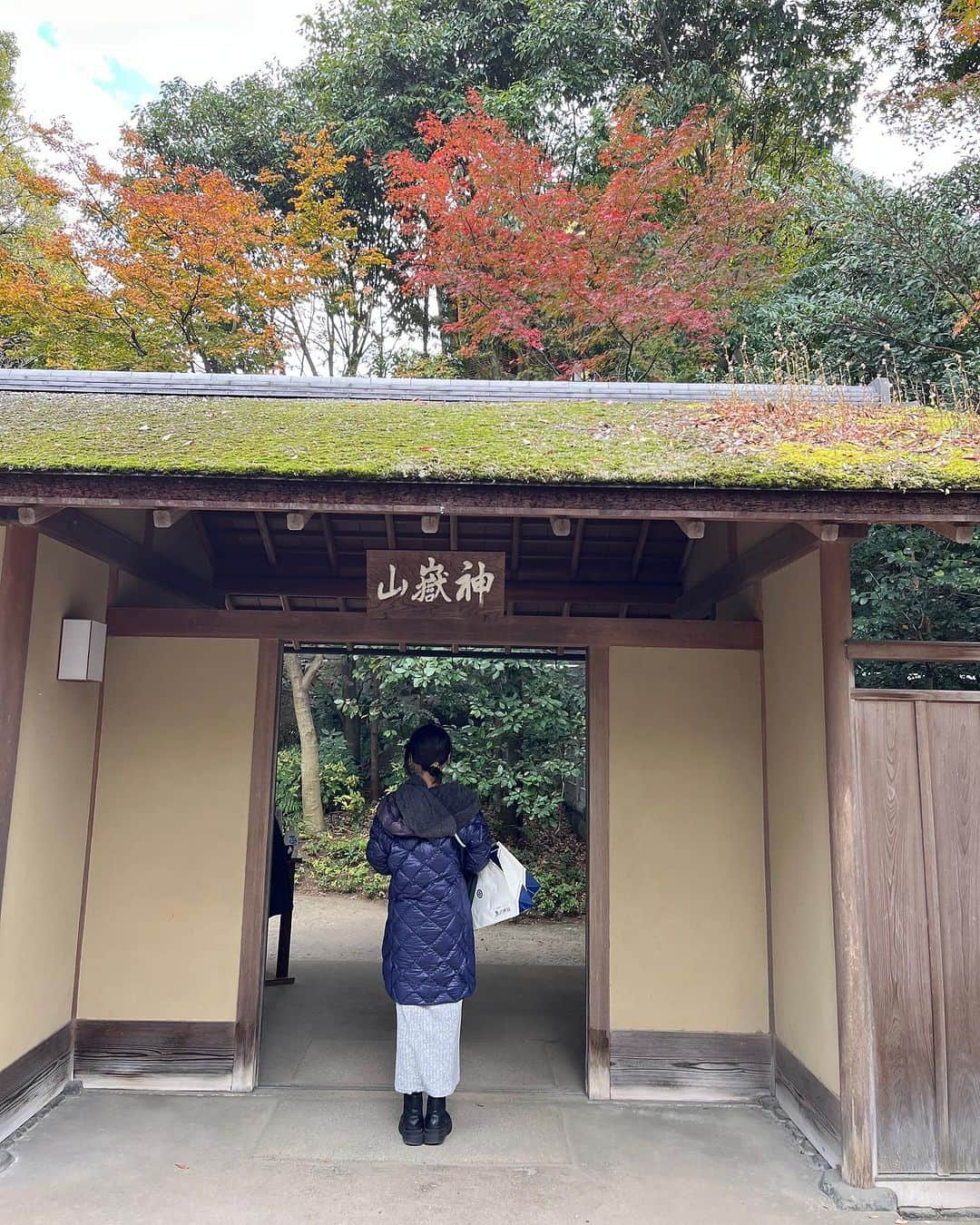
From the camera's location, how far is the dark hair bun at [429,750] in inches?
143

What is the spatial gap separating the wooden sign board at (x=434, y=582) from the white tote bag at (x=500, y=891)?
3.85ft

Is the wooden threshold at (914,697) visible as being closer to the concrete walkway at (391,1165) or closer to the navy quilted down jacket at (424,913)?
the navy quilted down jacket at (424,913)

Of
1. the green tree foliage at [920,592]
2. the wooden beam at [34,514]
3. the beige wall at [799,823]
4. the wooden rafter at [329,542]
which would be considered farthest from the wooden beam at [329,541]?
the green tree foliage at [920,592]

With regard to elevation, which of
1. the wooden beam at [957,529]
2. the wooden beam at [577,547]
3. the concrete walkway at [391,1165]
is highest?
the wooden beam at [577,547]

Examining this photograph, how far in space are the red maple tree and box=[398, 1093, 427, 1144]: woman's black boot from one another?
27.8 feet

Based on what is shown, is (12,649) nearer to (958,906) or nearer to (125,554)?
(125,554)

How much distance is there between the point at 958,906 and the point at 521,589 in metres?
2.98

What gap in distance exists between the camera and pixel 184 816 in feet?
13.6

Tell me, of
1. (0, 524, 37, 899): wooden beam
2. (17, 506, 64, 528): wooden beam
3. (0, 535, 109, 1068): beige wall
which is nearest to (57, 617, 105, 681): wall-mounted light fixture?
(0, 535, 109, 1068): beige wall

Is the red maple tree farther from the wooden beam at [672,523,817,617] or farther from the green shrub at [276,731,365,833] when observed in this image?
the green shrub at [276,731,365,833]

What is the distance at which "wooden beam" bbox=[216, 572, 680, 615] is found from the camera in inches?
205

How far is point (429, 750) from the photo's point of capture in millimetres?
3645

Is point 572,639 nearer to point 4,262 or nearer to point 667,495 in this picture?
point 667,495

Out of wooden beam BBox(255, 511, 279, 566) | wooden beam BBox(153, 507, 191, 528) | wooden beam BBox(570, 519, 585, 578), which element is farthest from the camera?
wooden beam BBox(255, 511, 279, 566)
